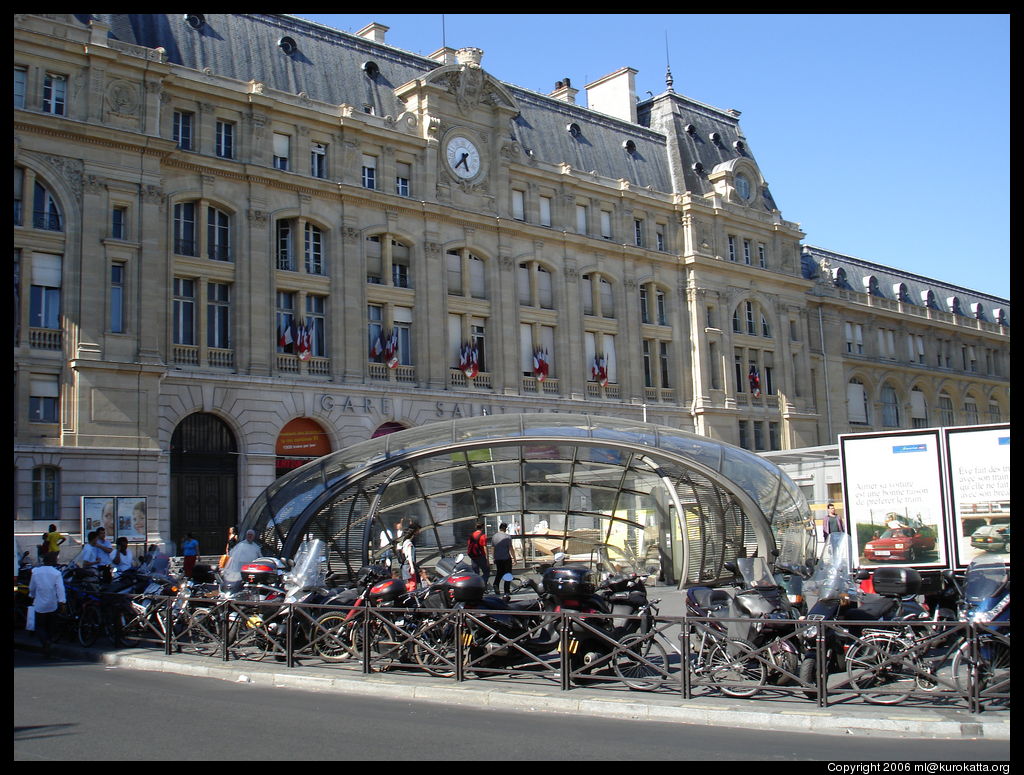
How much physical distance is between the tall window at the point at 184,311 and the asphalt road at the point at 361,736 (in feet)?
83.9

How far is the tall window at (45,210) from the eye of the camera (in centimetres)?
3334

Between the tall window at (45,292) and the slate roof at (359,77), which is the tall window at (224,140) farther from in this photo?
the tall window at (45,292)

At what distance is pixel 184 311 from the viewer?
1459 inches

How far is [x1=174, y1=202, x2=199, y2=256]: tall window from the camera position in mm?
37094

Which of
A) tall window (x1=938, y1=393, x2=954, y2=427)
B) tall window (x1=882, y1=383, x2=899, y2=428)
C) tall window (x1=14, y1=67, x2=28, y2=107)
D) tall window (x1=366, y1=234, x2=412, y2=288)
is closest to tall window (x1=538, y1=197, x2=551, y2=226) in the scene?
tall window (x1=366, y1=234, x2=412, y2=288)

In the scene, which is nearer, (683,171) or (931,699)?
(931,699)

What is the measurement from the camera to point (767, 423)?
5659cm

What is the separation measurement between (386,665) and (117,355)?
23454 millimetres

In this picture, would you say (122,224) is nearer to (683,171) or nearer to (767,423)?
(683,171)

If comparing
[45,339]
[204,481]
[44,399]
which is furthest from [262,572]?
[204,481]

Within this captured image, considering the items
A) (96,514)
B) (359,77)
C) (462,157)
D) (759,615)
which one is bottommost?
(759,615)

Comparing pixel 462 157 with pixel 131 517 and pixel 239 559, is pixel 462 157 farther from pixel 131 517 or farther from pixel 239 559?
pixel 239 559

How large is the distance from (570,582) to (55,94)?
28006mm
